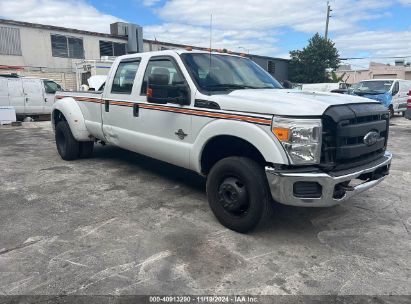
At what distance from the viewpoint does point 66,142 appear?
6.48 meters

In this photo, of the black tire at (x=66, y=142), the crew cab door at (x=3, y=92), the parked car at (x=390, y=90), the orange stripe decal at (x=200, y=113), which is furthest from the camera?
the parked car at (x=390, y=90)

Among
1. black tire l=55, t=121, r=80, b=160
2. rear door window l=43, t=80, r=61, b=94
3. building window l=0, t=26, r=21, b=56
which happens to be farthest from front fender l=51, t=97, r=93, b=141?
building window l=0, t=26, r=21, b=56

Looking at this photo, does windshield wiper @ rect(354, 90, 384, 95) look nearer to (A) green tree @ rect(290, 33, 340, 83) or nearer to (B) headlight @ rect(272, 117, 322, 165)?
(B) headlight @ rect(272, 117, 322, 165)

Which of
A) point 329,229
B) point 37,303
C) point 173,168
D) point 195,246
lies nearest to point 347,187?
point 329,229

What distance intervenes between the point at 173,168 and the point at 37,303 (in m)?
3.81

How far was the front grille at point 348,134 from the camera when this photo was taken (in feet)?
10.0

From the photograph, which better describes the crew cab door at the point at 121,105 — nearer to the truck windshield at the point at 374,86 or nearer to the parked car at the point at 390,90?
the parked car at the point at 390,90

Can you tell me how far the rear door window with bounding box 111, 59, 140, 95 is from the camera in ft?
16.3

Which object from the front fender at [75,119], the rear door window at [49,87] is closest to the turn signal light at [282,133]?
the front fender at [75,119]

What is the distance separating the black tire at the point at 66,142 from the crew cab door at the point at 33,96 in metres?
8.37

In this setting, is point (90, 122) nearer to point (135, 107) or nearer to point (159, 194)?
point (135, 107)

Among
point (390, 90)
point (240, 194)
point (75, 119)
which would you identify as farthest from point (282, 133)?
point (390, 90)

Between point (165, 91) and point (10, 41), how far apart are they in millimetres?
19676

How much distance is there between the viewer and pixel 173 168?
611 cm
